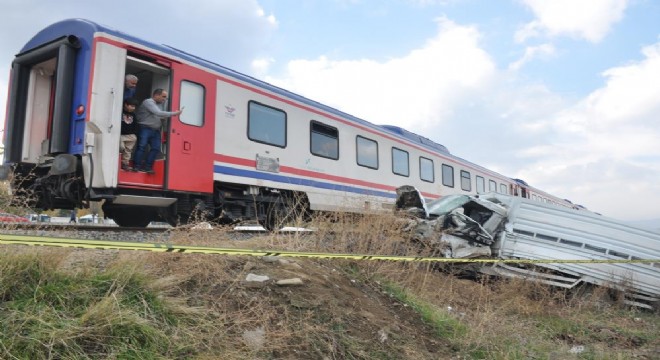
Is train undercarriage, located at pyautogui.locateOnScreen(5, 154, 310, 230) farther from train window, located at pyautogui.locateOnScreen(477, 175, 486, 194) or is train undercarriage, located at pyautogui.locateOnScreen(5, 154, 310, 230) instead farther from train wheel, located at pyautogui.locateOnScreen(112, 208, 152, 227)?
train window, located at pyautogui.locateOnScreen(477, 175, 486, 194)

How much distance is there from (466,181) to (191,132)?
12181 mm

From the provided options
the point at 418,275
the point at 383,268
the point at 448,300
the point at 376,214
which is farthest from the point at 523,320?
the point at 376,214

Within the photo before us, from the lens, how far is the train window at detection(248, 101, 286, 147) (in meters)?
8.55

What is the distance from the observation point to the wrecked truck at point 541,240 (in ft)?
21.4

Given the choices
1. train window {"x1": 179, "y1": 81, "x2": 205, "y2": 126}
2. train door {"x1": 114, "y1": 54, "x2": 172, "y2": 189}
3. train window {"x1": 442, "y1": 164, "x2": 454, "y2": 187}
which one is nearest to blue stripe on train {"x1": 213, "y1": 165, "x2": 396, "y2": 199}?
train window {"x1": 179, "y1": 81, "x2": 205, "y2": 126}

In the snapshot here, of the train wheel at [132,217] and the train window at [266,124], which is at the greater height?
the train window at [266,124]

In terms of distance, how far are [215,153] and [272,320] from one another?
16.6 feet

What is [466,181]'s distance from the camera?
17.3 m

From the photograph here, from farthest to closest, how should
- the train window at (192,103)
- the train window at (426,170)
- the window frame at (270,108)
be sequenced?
the train window at (426,170) < the window frame at (270,108) < the train window at (192,103)

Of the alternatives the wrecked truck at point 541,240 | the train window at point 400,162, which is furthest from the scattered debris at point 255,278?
the train window at point 400,162

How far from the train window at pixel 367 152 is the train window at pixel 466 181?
6120mm

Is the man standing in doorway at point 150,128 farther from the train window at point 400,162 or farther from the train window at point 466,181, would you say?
the train window at point 466,181

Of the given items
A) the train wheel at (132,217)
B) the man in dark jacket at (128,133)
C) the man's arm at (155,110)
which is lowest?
the train wheel at (132,217)

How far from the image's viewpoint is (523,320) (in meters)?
5.16
